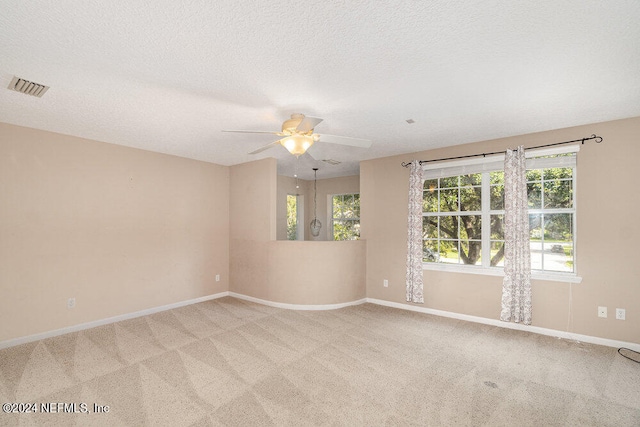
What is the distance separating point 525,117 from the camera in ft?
10.9

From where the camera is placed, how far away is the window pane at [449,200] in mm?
4641

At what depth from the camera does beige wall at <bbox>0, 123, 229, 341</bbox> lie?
354 centimetres

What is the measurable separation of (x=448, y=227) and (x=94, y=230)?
5365mm

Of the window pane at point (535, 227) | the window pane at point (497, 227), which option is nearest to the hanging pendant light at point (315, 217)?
the window pane at point (497, 227)

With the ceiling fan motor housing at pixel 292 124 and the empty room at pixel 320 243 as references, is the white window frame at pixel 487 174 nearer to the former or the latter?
the empty room at pixel 320 243

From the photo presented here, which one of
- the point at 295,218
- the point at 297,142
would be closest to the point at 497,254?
the point at 297,142

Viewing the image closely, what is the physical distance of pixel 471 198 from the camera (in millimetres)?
4488

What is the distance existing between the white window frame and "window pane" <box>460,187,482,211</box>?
7 cm

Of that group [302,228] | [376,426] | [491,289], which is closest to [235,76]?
[376,426]

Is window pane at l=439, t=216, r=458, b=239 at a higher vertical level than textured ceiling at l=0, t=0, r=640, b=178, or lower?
lower

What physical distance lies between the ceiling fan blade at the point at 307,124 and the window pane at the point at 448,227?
3.02 meters

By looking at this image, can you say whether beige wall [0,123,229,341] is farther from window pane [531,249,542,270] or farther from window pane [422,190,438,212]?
window pane [531,249,542,270]

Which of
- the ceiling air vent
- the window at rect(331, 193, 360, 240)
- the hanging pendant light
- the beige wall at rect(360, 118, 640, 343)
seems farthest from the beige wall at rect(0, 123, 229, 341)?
the beige wall at rect(360, 118, 640, 343)

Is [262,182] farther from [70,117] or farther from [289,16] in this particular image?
Answer: [289,16]
